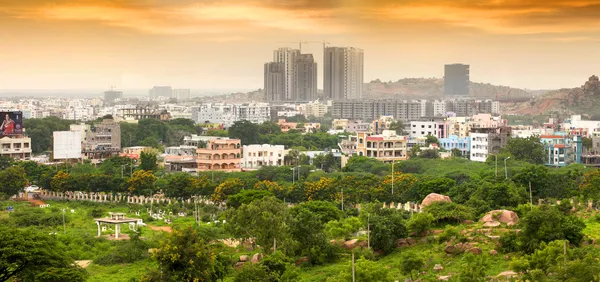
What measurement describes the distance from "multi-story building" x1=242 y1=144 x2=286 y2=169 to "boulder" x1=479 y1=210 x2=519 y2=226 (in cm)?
2033

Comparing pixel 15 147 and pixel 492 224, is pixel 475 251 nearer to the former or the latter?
pixel 492 224

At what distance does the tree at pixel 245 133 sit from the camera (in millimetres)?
49688

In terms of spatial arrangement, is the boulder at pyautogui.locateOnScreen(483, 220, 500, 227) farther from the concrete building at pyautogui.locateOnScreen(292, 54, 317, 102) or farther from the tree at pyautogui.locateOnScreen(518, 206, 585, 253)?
the concrete building at pyautogui.locateOnScreen(292, 54, 317, 102)

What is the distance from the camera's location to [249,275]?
1424 cm

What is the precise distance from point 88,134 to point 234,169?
34.0 feet

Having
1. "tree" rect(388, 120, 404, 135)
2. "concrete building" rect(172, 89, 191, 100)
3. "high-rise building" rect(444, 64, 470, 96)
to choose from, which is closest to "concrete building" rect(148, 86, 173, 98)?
"concrete building" rect(172, 89, 191, 100)

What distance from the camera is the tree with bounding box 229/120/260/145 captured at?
49.7m

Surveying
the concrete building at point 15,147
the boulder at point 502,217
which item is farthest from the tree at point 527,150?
the boulder at point 502,217

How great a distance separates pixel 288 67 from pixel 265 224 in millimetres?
105068

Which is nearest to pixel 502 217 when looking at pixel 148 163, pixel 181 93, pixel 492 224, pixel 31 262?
A: pixel 492 224

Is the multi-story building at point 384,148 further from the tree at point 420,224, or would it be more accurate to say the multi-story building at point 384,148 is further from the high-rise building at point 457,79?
the high-rise building at point 457,79

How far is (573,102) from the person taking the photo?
90.2 metres

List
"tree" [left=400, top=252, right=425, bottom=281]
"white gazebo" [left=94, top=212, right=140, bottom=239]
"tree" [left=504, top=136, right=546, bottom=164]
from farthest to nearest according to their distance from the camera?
1. "tree" [left=504, top=136, right=546, bottom=164]
2. "white gazebo" [left=94, top=212, right=140, bottom=239]
3. "tree" [left=400, top=252, right=425, bottom=281]

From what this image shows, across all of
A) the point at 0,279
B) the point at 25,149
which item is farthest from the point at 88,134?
the point at 0,279
